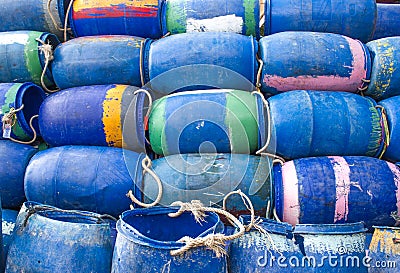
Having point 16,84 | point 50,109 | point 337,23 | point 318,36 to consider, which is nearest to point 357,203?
point 318,36

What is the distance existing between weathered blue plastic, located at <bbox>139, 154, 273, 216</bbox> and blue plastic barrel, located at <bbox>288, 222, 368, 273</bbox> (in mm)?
330

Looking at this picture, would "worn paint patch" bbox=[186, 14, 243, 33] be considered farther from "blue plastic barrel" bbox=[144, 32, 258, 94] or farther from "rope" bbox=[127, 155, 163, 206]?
"rope" bbox=[127, 155, 163, 206]

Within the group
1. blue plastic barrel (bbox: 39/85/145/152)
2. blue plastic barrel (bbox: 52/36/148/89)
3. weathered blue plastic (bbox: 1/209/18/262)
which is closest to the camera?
weathered blue plastic (bbox: 1/209/18/262)

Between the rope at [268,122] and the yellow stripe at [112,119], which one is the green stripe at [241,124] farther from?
the yellow stripe at [112,119]

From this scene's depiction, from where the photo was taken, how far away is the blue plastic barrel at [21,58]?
228 cm

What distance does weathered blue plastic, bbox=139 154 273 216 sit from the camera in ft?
6.22

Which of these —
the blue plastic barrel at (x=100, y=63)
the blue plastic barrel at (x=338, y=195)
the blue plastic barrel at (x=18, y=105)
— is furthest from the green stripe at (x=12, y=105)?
the blue plastic barrel at (x=338, y=195)

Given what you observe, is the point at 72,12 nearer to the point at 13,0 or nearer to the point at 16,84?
the point at 13,0

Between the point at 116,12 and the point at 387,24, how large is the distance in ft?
5.74

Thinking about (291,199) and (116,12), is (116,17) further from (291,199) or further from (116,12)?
(291,199)

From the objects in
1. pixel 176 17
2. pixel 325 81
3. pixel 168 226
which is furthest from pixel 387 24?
pixel 168 226

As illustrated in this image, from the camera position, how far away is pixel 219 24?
7.80 ft

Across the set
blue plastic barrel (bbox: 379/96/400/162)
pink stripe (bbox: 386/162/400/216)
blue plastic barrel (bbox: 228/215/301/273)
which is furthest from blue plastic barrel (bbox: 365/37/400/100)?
blue plastic barrel (bbox: 228/215/301/273)

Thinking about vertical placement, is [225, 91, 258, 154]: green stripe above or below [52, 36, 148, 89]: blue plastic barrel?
below
